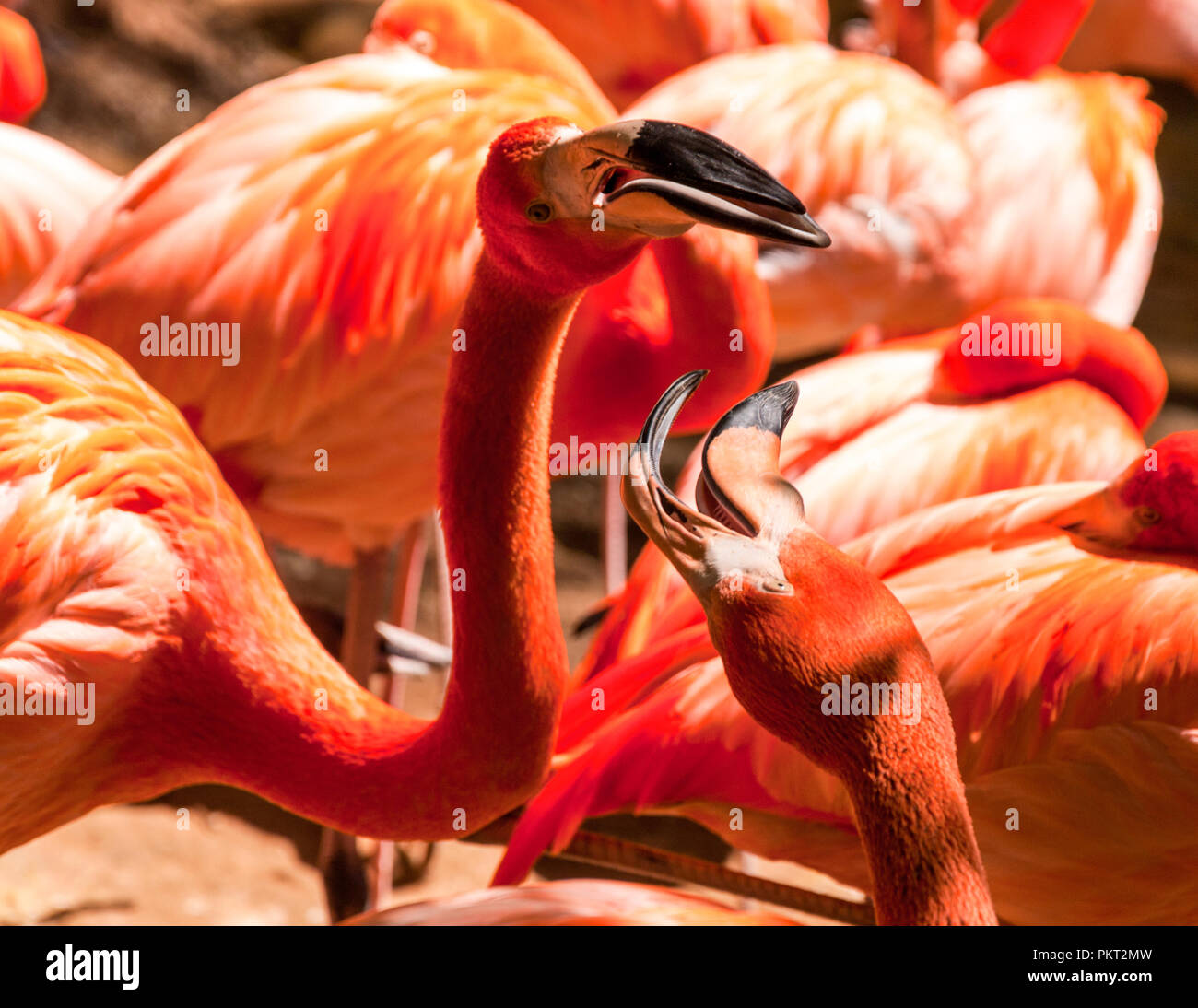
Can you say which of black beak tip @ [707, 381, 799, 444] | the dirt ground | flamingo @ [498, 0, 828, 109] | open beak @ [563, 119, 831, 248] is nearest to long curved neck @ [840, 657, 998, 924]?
black beak tip @ [707, 381, 799, 444]

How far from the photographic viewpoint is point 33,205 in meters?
2.26

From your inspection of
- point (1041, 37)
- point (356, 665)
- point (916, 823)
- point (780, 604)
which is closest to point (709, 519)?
point (780, 604)

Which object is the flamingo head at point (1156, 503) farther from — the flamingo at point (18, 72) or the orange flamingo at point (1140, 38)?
the orange flamingo at point (1140, 38)

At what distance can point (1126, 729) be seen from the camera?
145 centimetres

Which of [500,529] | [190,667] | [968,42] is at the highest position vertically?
[968,42]

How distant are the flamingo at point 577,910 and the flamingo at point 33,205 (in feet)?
4.60

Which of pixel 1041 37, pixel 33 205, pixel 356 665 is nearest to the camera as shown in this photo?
pixel 356 665

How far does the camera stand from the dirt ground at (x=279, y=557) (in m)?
2.31

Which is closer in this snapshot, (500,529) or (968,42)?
(500,529)

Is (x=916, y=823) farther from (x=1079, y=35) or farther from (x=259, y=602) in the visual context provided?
(x=1079, y=35)

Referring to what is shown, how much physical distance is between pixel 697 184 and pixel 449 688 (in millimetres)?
597

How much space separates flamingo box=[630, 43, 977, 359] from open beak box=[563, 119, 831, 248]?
1.29 meters
